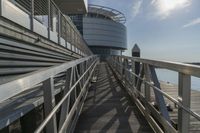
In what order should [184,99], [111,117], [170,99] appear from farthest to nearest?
[111,117] → [170,99] → [184,99]

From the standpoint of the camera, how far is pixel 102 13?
263ft

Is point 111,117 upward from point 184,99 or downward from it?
downward

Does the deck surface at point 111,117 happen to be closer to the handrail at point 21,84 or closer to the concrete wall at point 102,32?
the handrail at point 21,84

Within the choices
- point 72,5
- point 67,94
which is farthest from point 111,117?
point 72,5

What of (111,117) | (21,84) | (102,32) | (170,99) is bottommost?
(111,117)

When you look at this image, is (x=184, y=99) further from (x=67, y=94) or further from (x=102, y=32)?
(x=102, y=32)

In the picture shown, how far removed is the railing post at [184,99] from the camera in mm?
2746

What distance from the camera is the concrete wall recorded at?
74250mm

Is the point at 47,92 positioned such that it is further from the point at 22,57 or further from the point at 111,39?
the point at 111,39

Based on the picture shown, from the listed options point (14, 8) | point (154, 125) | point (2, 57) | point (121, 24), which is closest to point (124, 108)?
point (154, 125)

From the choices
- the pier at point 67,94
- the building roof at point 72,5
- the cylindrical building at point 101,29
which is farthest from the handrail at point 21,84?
the cylindrical building at point 101,29

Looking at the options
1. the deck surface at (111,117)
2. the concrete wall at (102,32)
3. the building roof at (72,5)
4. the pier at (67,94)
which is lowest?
the deck surface at (111,117)

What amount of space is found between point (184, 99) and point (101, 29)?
75.8m

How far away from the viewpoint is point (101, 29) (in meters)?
77.8
